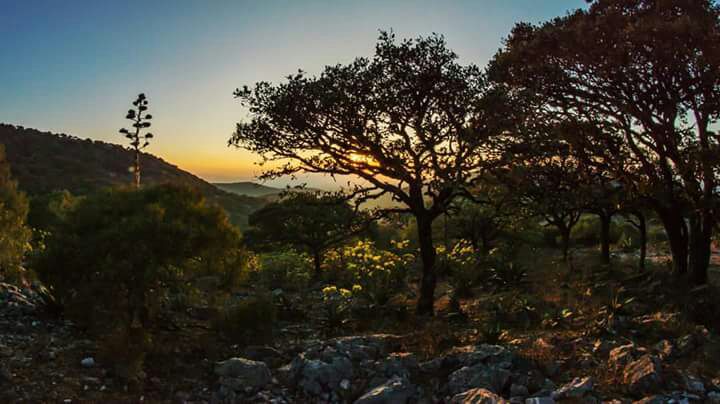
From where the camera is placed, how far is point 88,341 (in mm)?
11266

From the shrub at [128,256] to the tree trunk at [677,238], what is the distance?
13.5 m

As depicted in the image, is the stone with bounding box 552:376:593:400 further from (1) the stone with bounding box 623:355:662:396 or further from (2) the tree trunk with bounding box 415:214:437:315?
(2) the tree trunk with bounding box 415:214:437:315

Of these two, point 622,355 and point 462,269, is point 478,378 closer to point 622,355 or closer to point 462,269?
point 622,355

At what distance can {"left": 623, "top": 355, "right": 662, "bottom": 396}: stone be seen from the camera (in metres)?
8.38

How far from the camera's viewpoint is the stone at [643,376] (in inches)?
330

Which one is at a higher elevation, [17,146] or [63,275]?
[17,146]

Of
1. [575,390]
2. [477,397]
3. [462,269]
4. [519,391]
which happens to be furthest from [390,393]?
[462,269]

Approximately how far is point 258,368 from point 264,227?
21.2 metres

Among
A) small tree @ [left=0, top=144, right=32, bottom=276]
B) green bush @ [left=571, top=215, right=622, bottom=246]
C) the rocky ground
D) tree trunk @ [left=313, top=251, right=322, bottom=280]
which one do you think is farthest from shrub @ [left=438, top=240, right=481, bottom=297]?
small tree @ [left=0, top=144, right=32, bottom=276]

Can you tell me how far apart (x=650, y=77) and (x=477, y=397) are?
10.1 m

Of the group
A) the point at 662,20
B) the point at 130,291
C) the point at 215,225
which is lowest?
the point at 130,291

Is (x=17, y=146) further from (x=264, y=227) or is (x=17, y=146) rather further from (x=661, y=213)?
(x=661, y=213)

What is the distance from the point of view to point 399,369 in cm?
989

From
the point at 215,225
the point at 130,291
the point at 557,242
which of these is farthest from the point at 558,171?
the point at 557,242
